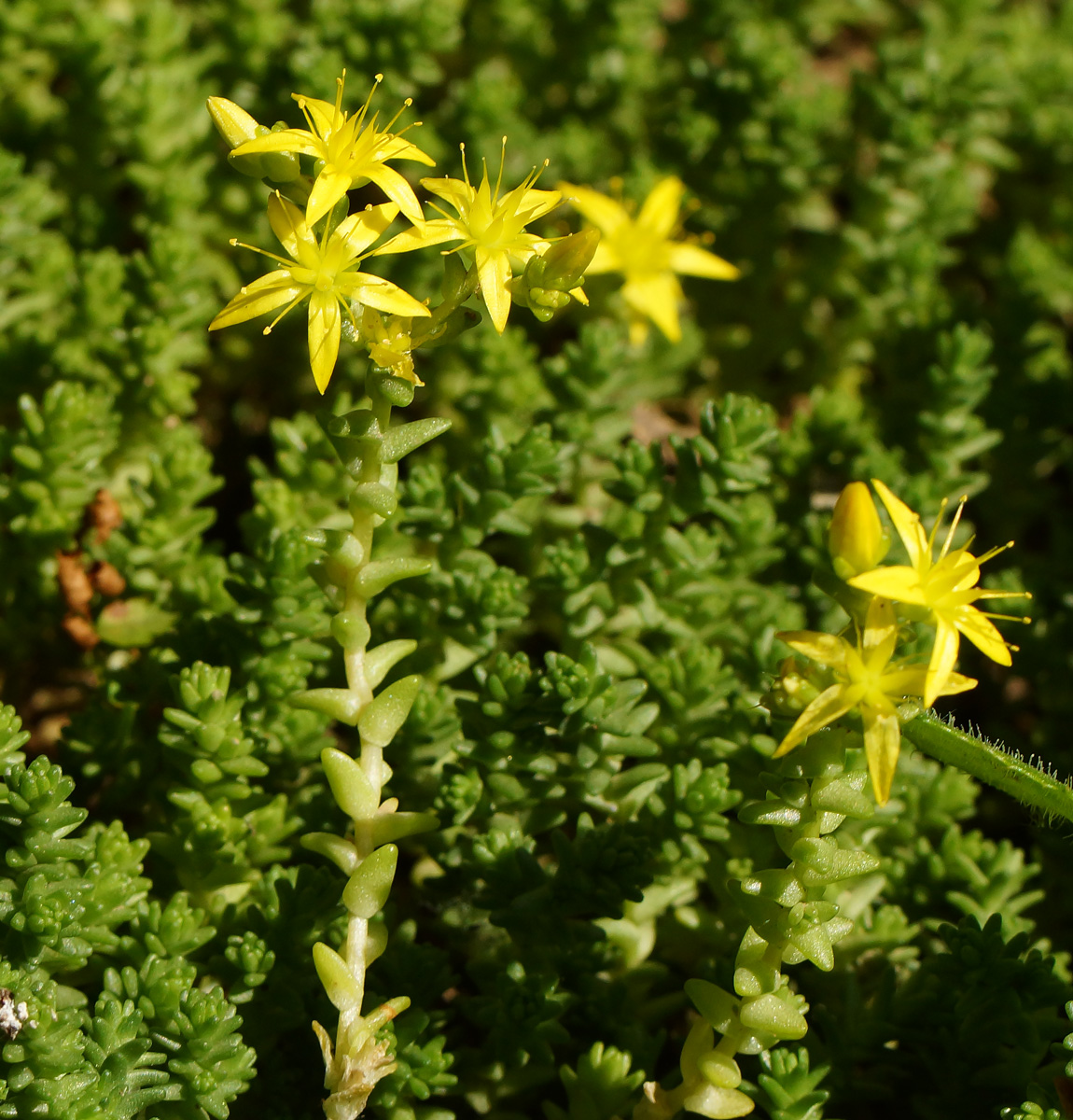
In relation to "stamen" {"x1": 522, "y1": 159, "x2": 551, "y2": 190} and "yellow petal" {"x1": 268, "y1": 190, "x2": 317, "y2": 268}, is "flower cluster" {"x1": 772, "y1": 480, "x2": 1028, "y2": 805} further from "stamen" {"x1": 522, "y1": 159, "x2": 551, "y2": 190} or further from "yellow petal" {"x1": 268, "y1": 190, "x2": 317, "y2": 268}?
"yellow petal" {"x1": 268, "y1": 190, "x2": 317, "y2": 268}

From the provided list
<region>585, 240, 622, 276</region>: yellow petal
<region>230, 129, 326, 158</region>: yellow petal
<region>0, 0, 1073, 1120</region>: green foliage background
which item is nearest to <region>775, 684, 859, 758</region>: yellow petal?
<region>0, 0, 1073, 1120</region>: green foliage background

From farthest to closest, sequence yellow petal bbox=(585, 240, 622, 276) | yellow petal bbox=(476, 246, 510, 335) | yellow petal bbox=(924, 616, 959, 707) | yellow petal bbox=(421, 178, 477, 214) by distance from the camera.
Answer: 1. yellow petal bbox=(585, 240, 622, 276)
2. yellow petal bbox=(421, 178, 477, 214)
3. yellow petal bbox=(476, 246, 510, 335)
4. yellow petal bbox=(924, 616, 959, 707)

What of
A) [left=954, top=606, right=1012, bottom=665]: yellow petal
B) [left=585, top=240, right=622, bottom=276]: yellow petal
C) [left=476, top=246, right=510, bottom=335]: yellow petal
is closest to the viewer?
Answer: [left=954, top=606, right=1012, bottom=665]: yellow petal

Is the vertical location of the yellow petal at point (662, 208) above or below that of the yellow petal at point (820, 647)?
above

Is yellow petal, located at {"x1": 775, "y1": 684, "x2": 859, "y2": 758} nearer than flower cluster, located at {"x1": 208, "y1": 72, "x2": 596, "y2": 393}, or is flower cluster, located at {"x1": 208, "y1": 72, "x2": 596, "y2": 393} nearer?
yellow petal, located at {"x1": 775, "y1": 684, "x2": 859, "y2": 758}

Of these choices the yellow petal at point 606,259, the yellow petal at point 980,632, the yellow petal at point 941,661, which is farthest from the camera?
the yellow petal at point 606,259

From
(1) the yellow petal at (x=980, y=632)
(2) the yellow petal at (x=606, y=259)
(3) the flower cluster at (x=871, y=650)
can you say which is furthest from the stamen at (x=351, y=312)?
(2) the yellow petal at (x=606, y=259)

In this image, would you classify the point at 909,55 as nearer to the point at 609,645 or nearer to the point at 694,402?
the point at 694,402

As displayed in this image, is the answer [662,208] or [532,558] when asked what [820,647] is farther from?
[662,208]

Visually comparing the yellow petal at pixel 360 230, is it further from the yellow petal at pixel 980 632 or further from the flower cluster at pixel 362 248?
the yellow petal at pixel 980 632
